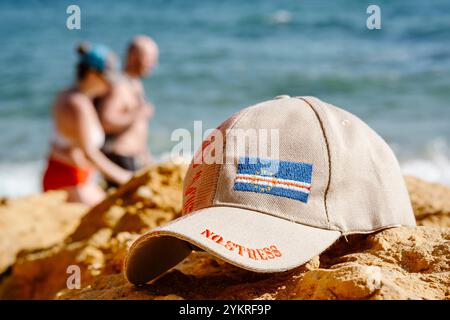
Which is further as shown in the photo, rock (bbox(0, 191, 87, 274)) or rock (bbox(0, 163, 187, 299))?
rock (bbox(0, 191, 87, 274))

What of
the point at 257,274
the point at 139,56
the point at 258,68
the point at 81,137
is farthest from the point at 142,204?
the point at 258,68

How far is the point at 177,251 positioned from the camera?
1.66 m

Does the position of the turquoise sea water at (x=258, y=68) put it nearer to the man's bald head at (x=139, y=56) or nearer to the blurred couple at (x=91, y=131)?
the man's bald head at (x=139, y=56)

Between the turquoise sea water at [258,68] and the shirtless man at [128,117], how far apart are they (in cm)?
282

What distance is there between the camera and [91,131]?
4.74m

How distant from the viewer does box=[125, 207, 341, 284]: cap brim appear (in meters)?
1.39

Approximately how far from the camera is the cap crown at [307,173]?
1.56m

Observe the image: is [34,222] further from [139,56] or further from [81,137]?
[139,56]

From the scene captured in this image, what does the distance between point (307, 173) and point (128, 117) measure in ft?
13.1

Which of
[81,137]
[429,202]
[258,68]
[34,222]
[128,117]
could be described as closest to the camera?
[429,202]

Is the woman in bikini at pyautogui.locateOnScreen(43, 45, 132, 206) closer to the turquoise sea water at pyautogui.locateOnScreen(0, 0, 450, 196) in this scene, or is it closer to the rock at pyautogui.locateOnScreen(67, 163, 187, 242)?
the rock at pyautogui.locateOnScreen(67, 163, 187, 242)

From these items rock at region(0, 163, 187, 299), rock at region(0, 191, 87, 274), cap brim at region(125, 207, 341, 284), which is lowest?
rock at region(0, 191, 87, 274)

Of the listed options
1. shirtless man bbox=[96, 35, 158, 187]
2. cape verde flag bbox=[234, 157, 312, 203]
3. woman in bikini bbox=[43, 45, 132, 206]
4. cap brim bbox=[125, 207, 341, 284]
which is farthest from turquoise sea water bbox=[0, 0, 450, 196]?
cap brim bbox=[125, 207, 341, 284]
